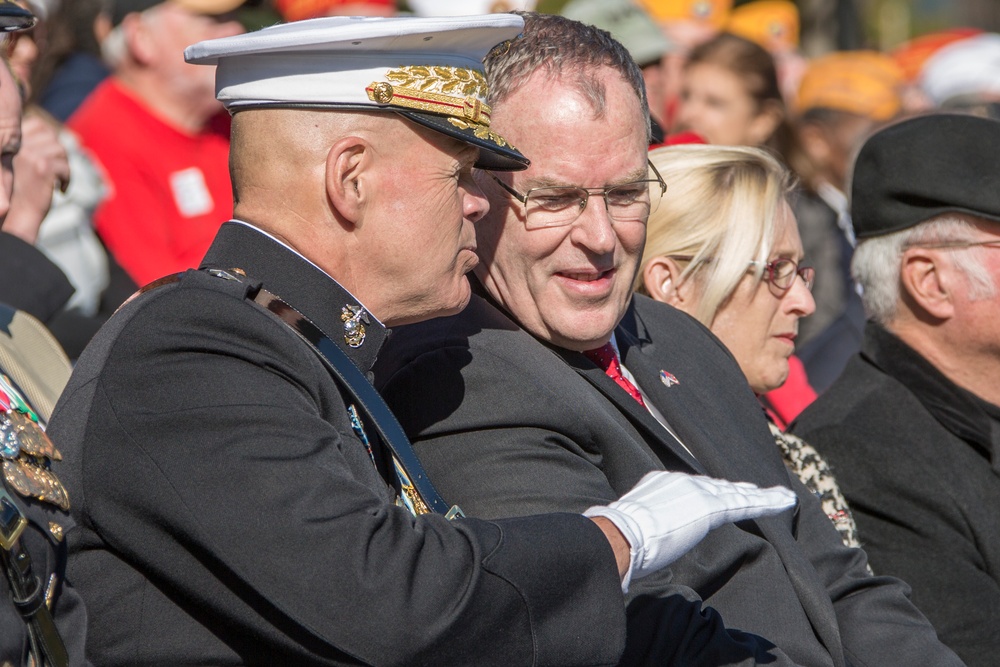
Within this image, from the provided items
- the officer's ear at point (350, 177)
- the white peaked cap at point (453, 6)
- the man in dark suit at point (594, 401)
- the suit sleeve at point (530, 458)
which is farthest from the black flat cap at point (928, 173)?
the white peaked cap at point (453, 6)

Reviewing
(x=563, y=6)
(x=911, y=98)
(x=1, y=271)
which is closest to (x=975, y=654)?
(x=1, y=271)

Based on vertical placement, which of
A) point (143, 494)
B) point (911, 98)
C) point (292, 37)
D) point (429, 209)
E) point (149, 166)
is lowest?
point (911, 98)

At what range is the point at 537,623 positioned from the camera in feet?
6.97

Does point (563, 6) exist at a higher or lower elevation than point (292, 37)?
lower

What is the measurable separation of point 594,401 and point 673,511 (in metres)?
0.52

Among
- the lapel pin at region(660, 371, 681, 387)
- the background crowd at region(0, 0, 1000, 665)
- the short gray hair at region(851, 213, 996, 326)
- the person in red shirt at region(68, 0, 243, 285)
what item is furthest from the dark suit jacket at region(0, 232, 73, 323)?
the short gray hair at region(851, 213, 996, 326)

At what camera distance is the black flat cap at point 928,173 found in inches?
152

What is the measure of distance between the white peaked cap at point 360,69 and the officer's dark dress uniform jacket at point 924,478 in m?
1.72

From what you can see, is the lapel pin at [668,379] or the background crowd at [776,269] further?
the background crowd at [776,269]

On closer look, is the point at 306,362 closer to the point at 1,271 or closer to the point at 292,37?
the point at 292,37

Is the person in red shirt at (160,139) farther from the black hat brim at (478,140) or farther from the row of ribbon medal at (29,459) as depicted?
the row of ribbon medal at (29,459)

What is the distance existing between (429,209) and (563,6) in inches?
213

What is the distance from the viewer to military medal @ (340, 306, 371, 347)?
7.78ft

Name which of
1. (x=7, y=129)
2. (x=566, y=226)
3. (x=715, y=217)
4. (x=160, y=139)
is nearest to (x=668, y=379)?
(x=566, y=226)
